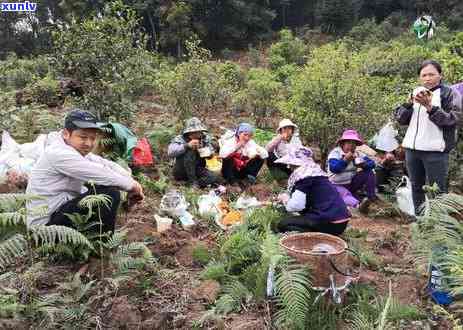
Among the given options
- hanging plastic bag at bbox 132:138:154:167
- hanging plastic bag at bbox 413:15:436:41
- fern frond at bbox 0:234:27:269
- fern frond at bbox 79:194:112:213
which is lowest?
hanging plastic bag at bbox 132:138:154:167

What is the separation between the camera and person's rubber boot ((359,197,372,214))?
6266 millimetres

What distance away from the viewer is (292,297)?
11.2 ft

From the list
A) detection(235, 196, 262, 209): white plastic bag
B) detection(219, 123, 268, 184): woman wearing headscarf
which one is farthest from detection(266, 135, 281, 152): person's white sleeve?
detection(235, 196, 262, 209): white plastic bag

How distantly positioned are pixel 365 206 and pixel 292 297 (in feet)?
10.4

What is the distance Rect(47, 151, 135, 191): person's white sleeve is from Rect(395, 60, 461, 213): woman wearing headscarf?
9.82 feet

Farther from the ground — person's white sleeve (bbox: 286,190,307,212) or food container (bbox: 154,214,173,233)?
person's white sleeve (bbox: 286,190,307,212)

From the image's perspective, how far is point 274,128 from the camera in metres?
10.6

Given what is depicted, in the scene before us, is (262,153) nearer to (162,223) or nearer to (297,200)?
(162,223)

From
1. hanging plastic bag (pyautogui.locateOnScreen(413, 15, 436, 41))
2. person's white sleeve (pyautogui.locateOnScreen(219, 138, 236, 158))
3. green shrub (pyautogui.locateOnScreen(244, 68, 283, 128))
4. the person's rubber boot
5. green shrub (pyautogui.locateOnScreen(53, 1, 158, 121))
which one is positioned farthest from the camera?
hanging plastic bag (pyautogui.locateOnScreen(413, 15, 436, 41))

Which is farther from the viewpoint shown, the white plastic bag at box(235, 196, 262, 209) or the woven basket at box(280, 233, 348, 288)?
the white plastic bag at box(235, 196, 262, 209)

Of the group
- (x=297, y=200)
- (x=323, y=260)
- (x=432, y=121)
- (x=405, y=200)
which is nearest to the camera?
(x=323, y=260)

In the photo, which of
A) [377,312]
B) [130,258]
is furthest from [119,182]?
A: [377,312]

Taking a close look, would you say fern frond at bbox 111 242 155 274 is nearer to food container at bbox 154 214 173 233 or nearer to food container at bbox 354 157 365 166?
food container at bbox 154 214 173 233

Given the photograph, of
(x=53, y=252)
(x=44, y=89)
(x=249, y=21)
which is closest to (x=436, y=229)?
(x=53, y=252)
